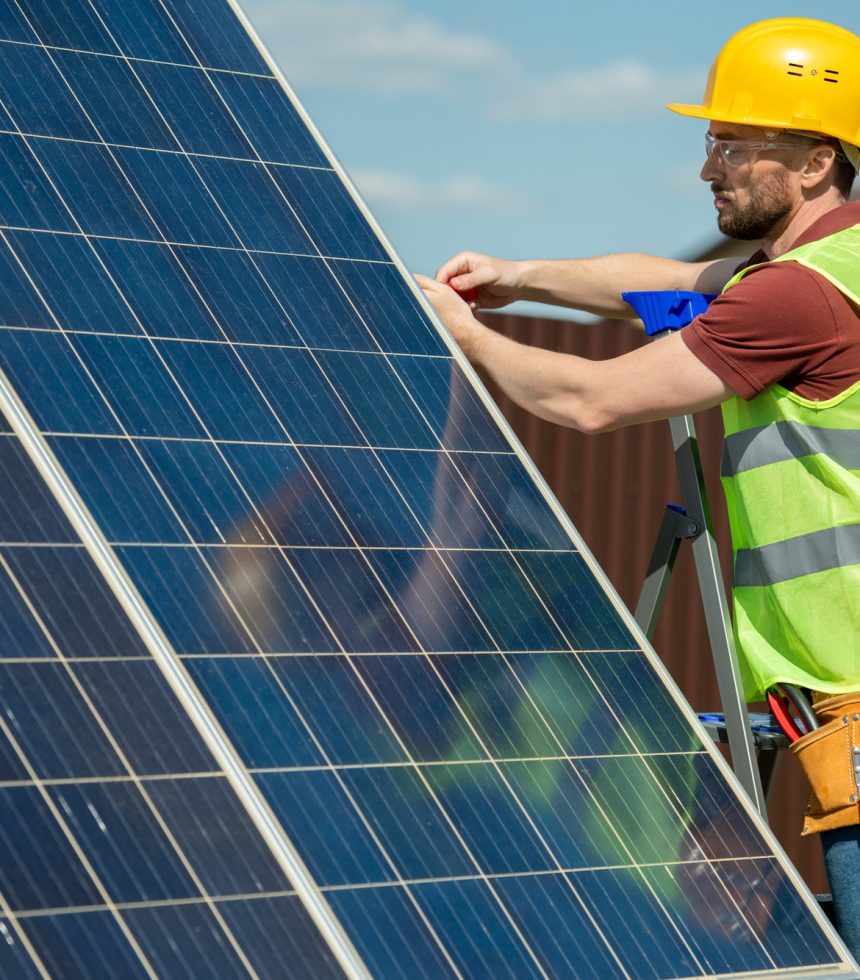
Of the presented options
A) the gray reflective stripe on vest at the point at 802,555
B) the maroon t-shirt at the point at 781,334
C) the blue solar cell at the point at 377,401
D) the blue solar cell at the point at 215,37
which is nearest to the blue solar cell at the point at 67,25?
the blue solar cell at the point at 215,37

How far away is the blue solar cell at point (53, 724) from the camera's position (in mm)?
3092

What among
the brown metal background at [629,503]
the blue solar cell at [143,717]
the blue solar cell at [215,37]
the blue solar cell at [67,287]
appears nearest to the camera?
the blue solar cell at [143,717]

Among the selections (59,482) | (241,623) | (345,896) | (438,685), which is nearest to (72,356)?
(59,482)

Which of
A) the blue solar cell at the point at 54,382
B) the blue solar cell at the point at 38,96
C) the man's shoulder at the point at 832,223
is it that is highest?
the blue solar cell at the point at 38,96

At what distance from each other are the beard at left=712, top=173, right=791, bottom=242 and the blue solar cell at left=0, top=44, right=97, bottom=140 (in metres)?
1.89

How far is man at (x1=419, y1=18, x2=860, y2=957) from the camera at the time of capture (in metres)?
4.40

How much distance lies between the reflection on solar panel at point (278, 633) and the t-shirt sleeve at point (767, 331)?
24.4 inches

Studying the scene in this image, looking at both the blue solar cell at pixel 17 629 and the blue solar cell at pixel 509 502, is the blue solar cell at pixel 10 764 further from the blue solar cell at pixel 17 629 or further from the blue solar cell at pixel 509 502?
the blue solar cell at pixel 509 502

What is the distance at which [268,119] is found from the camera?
202 inches

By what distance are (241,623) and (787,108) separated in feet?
7.67

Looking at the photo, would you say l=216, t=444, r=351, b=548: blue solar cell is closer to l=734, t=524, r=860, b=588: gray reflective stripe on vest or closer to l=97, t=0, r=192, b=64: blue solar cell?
l=734, t=524, r=860, b=588: gray reflective stripe on vest

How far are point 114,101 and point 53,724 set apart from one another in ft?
7.53

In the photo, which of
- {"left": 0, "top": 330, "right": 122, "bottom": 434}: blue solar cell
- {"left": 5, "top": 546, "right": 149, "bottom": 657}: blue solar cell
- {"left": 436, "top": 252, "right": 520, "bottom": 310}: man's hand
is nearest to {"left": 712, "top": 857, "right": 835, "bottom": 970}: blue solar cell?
{"left": 5, "top": 546, "right": 149, "bottom": 657}: blue solar cell

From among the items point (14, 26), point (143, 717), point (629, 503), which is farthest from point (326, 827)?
point (629, 503)
